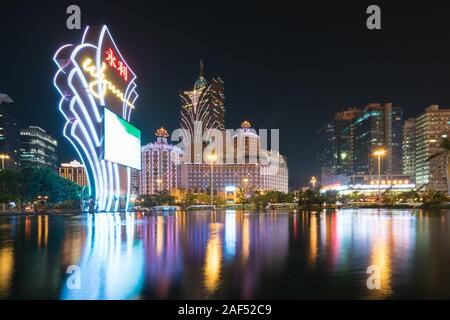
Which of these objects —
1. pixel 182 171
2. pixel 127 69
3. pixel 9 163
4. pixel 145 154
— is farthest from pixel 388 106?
pixel 9 163

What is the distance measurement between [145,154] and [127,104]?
4439 inches

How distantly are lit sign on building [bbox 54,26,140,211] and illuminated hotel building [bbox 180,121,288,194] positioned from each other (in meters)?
110

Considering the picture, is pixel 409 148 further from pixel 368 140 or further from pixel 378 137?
pixel 368 140

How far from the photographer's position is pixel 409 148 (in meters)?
165

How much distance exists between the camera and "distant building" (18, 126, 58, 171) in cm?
15500

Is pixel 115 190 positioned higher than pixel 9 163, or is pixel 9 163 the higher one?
pixel 9 163

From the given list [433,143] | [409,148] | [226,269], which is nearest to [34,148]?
[433,143]

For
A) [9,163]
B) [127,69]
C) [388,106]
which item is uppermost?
[388,106]

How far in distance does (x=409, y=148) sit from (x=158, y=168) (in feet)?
381

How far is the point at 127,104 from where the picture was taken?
55781 millimetres

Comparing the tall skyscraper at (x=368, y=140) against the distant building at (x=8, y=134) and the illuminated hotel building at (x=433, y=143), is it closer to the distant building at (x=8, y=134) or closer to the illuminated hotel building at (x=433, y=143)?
the illuminated hotel building at (x=433, y=143)

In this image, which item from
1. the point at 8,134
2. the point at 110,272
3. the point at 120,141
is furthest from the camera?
the point at 8,134
